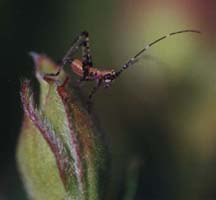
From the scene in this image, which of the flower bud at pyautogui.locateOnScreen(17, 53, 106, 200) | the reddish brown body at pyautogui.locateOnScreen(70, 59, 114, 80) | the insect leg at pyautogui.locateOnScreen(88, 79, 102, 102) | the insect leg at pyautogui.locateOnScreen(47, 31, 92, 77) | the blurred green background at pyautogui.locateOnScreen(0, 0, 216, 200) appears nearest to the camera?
the flower bud at pyautogui.locateOnScreen(17, 53, 106, 200)

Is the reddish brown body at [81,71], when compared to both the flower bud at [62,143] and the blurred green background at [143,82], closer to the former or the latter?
the blurred green background at [143,82]

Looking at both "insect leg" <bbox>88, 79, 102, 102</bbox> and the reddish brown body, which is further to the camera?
the reddish brown body

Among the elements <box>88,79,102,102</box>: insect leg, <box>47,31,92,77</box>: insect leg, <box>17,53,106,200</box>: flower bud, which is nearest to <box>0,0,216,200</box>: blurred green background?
<box>47,31,92,77</box>: insect leg

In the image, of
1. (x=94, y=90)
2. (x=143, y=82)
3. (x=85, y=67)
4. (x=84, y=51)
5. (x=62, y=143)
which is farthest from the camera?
(x=143, y=82)

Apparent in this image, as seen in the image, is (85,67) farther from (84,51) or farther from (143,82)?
(143,82)

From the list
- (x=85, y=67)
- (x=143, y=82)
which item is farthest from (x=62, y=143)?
(x=143, y=82)

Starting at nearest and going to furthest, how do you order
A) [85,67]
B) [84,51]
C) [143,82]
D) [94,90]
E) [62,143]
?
1. [62,143]
2. [94,90]
3. [85,67]
4. [84,51]
5. [143,82]

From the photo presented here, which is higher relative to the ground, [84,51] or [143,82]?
[84,51]

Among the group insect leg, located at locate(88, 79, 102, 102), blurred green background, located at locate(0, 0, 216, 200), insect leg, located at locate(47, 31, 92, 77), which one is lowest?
blurred green background, located at locate(0, 0, 216, 200)

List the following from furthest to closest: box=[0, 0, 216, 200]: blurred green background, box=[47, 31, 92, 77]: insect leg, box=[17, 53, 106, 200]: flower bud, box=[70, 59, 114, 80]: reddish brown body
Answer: box=[0, 0, 216, 200]: blurred green background
box=[70, 59, 114, 80]: reddish brown body
box=[47, 31, 92, 77]: insect leg
box=[17, 53, 106, 200]: flower bud

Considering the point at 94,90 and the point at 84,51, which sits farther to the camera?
the point at 84,51

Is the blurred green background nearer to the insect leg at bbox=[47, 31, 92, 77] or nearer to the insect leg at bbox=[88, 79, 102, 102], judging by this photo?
the insect leg at bbox=[47, 31, 92, 77]
